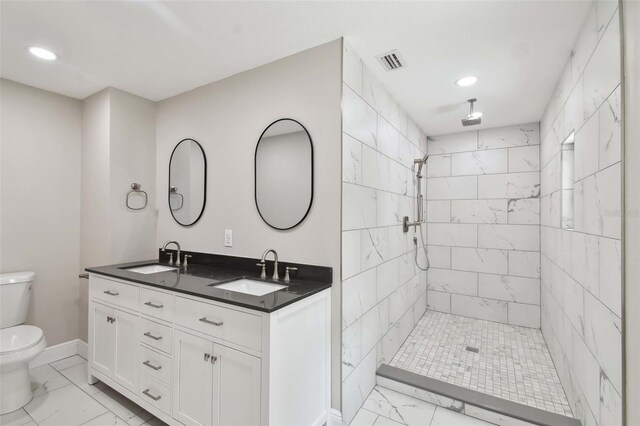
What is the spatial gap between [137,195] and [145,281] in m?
1.17

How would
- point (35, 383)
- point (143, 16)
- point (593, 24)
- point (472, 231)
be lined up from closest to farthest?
1. point (593, 24)
2. point (143, 16)
3. point (35, 383)
4. point (472, 231)

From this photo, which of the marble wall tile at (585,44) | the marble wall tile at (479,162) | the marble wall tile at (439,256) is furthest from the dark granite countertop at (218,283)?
the marble wall tile at (479,162)

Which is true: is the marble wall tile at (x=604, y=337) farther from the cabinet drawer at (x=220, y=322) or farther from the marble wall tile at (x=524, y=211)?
the marble wall tile at (x=524, y=211)

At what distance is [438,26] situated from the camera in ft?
5.53

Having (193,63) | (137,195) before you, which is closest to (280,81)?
(193,63)

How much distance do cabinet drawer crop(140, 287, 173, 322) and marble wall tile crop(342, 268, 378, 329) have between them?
3.38ft

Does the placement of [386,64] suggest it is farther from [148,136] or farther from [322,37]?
[148,136]

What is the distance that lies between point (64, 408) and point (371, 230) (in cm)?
241

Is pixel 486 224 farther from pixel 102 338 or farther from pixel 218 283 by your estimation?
pixel 102 338

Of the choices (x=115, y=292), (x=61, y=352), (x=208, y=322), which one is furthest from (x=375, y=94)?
(x=61, y=352)

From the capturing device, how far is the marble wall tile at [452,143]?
367 centimetres

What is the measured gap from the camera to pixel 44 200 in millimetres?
2559

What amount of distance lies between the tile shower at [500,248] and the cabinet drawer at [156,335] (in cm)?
105

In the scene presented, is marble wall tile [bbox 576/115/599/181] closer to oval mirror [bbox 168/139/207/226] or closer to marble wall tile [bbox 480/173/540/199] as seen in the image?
marble wall tile [bbox 480/173/540/199]
